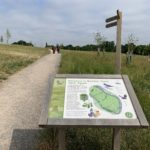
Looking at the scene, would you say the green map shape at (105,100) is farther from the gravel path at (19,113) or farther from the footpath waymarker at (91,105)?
the gravel path at (19,113)

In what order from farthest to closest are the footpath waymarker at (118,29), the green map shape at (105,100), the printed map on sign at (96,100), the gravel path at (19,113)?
the footpath waymarker at (118,29) → the gravel path at (19,113) → the green map shape at (105,100) → the printed map on sign at (96,100)

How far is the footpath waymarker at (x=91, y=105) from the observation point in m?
5.74

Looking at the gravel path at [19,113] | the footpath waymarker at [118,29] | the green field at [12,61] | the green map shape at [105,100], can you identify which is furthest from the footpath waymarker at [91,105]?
the green field at [12,61]

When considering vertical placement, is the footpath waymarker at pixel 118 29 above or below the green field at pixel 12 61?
above

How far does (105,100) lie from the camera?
6.14 meters

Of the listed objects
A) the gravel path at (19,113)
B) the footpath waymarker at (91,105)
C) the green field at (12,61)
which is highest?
the footpath waymarker at (91,105)

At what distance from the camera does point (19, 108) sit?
10.2 m

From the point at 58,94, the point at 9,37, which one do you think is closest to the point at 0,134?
the point at 58,94

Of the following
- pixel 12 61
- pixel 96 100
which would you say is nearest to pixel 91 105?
pixel 96 100

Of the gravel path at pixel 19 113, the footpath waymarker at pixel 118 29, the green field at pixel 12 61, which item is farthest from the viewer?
the green field at pixel 12 61

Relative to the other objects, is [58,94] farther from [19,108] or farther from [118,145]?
[19,108]

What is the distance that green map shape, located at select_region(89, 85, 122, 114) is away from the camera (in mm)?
5973

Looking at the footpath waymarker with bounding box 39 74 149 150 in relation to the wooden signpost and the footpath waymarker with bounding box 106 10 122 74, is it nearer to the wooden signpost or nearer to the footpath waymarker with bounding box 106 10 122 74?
the wooden signpost

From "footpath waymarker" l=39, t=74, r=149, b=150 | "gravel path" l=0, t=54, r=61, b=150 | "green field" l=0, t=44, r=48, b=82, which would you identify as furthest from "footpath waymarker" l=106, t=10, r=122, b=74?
"green field" l=0, t=44, r=48, b=82
